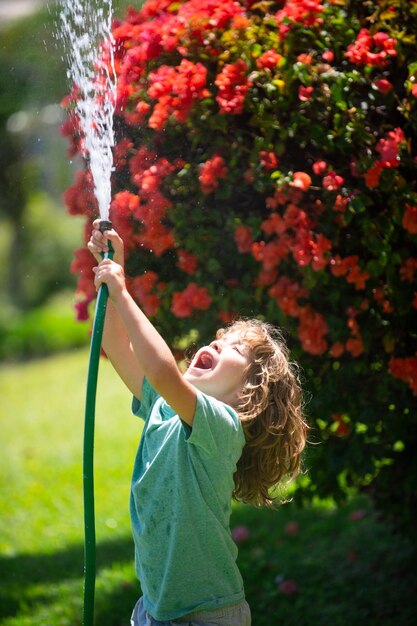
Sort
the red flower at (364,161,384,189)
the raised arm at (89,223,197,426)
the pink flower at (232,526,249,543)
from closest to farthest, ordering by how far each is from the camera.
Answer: the raised arm at (89,223,197,426) < the red flower at (364,161,384,189) < the pink flower at (232,526,249,543)

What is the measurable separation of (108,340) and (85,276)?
0.79 metres

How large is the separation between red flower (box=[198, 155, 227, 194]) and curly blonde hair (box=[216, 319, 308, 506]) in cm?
57

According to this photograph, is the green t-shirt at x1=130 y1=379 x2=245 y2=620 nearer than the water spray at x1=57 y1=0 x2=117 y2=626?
Yes

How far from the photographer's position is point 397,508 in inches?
124

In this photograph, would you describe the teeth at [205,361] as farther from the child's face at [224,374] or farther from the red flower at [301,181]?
the red flower at [301,181]

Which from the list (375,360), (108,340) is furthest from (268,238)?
(108,340)

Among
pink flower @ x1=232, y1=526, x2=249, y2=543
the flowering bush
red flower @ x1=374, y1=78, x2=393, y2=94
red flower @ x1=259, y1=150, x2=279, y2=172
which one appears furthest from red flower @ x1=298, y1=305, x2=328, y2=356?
pink flower @ x1=232, y1=526, x2=249, y2=543

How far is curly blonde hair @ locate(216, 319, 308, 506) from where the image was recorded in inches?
82.5

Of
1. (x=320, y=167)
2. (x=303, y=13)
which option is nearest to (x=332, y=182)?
(x=320, y=167)

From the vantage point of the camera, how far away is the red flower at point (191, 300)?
9.13ft

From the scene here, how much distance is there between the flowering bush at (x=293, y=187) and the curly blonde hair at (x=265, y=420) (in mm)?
466

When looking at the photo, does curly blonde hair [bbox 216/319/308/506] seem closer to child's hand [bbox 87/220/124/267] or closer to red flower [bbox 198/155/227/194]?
child's hand [bbox 87/220/124/267]

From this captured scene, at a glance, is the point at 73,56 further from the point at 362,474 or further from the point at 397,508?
the point at 397,508

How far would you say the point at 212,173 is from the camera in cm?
266
